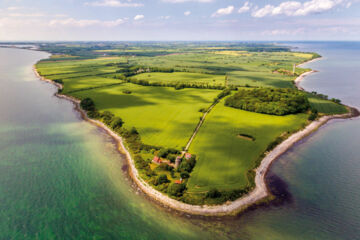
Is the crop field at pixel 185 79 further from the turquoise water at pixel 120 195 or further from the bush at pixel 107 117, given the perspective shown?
the turquoise water at pixel 120 195

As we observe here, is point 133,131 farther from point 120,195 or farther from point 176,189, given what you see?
point 176,189

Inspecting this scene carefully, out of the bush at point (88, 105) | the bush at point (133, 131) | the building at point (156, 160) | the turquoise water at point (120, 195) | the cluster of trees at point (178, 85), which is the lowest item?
the turquoise water at point (120, 195)

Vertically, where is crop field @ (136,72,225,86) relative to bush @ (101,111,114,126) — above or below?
above

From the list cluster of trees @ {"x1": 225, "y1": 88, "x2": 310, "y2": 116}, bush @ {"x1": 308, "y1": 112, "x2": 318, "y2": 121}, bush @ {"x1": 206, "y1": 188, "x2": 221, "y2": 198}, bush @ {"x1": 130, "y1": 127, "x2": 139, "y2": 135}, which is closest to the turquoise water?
bush @ {"x1": 206, "y1": 188, "x2": 221, "y2": 198}

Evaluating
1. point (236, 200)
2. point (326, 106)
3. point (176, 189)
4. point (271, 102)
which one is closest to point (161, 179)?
point (176, 189)

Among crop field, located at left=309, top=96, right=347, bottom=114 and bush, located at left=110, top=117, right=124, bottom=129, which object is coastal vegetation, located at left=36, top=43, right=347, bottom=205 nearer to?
crop field, located at left=309, top=96, right=347, bottom=114

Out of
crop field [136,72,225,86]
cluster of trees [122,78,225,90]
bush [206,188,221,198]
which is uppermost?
crop field [136,72,225,86]

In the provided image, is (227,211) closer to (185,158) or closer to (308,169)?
(185,158)

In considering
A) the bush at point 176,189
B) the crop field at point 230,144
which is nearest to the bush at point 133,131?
the crop field at point 230,144
